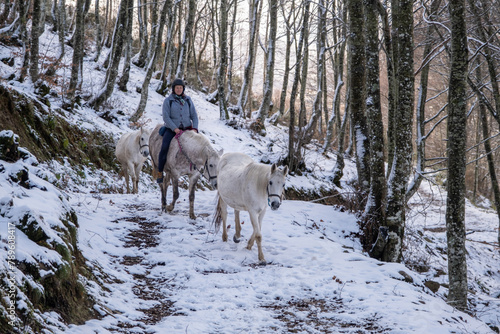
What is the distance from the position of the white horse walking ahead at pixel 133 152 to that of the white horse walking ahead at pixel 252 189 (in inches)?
173

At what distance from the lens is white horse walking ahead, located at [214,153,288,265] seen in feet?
20.0

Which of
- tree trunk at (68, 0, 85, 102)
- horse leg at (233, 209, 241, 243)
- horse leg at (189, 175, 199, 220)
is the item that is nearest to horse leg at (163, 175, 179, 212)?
horse leg at (189, 175, 199, 220)

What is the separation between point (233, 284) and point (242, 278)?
0.25 m

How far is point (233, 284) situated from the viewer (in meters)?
5.41

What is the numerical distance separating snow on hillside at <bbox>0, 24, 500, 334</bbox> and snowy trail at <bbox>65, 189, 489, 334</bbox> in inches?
0.7

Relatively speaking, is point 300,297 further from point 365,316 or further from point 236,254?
point 236,254

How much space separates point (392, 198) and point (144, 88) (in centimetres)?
1146

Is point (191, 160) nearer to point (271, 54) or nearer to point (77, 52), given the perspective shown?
point (77, 52)

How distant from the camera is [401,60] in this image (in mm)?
6879

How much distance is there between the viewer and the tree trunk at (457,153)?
5984 mm

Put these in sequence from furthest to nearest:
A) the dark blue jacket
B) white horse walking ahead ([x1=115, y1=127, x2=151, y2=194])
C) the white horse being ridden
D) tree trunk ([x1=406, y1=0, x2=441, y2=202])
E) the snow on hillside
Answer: white horse walking ahead ([x1=115, y1=127, x2=151, y2=194]) < tree trunk ([x1=406, y1=0, x2=441, y2=202]) < the dark blue jacket < the white horse being ridden < the snow on hillside

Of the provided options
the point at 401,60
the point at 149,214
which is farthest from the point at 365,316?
the point at 149,214

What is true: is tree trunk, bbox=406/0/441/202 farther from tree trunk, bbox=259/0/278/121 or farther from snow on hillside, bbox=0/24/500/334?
tree trunk, bbox=259/0/278/121

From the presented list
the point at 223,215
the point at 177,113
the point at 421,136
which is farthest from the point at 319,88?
the point at 223,215
